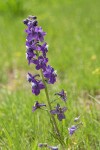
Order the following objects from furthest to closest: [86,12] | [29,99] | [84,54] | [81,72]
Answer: [86,12]
[84,54]
[81,72]
[29,99]

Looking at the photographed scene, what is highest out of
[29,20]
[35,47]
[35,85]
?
[29,20]

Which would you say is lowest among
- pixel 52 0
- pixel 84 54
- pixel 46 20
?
pixel 84 54

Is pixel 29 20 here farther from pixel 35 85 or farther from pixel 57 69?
pixel 57 69

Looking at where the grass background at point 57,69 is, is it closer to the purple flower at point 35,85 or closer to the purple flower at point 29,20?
the purple flower at point 35,85

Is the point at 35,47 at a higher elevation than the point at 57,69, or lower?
lower

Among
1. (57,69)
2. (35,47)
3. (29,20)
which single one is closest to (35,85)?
(35,47)

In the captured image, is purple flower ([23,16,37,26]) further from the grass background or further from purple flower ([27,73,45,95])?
the grass background

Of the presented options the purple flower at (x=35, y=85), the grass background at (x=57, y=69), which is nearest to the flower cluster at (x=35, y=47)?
the purple flower at (x=35, y=85)

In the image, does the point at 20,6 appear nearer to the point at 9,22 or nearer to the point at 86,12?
the point at 9,22

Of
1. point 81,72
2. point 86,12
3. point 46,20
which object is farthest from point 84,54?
point 86,12
